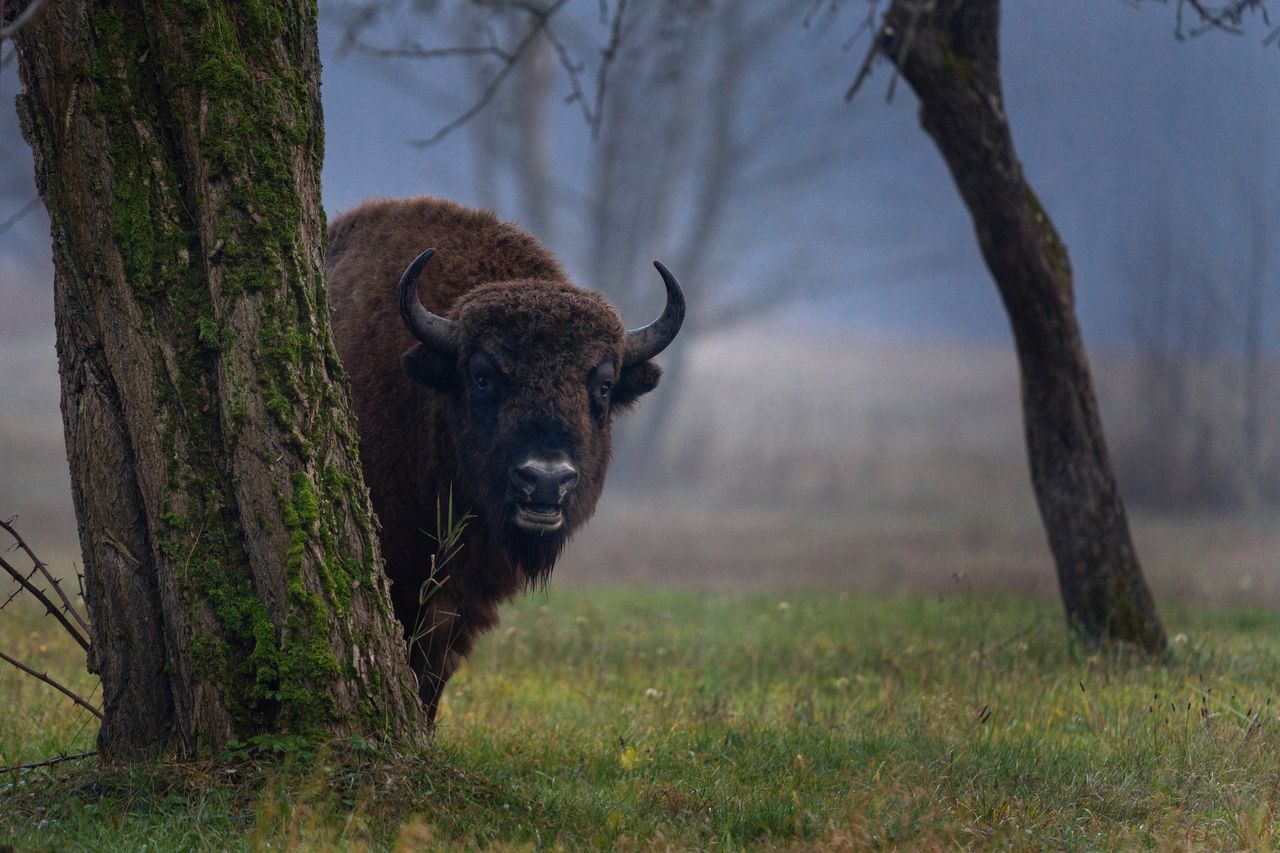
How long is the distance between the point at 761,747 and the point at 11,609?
6976 mm

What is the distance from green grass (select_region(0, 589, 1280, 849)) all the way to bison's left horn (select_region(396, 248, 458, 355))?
1.80 meters

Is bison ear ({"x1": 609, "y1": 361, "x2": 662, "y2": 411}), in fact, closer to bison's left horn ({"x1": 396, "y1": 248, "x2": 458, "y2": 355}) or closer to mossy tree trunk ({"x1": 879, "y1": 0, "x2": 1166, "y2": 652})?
bison's left horn ({"x1": 396, "y1": 248, "x2": 458, "y2": 355})

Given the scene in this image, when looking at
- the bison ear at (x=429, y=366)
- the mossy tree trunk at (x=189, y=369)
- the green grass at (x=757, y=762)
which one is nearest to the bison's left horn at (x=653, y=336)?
the bison ear at (x=429, y=366)

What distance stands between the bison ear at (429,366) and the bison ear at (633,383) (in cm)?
88

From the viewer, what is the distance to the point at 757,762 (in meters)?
5.05

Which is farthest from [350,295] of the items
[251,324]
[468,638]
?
[251,324]

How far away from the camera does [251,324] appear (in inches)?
Answer: 167

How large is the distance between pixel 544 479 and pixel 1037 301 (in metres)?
4.04

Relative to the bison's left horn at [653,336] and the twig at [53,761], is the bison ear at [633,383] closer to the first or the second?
the bison's left horn at [653,336]

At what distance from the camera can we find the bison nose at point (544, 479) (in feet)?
17.4

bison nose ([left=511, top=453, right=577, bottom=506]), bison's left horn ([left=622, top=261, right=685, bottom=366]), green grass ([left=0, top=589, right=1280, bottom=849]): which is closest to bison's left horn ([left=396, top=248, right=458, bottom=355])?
bison nose ([left=511, top=453, right=577, bottom=506])

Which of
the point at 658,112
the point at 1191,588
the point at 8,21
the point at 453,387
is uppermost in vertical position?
the point at 658,112

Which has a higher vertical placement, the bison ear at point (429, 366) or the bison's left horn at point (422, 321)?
the bison's left horn at point (422, 321)

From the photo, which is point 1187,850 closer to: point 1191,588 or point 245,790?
point 245,790
